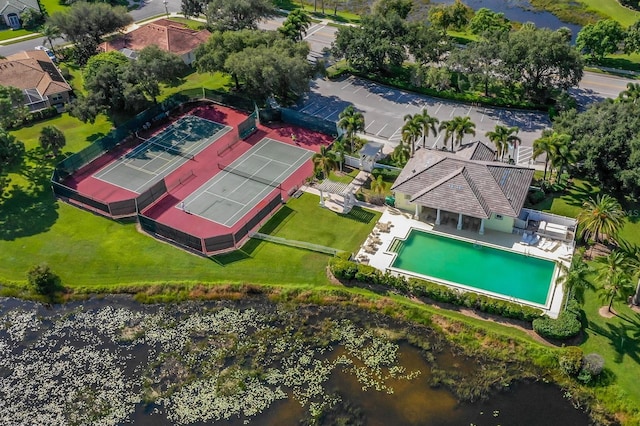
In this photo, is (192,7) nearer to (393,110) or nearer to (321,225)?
(393,110)

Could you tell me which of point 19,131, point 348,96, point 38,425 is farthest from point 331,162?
point 19,131

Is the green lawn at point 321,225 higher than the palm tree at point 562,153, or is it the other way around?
the palm tree at point 562,153

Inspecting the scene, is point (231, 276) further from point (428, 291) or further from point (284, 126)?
point (284, 126)

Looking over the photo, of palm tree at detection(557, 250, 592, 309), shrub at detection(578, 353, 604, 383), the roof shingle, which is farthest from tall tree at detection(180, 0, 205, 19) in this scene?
shrub at detection(578, 353, 604, 383)

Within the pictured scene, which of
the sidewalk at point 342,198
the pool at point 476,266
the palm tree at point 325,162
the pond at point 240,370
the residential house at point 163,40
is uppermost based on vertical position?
the residential house at point 163,40

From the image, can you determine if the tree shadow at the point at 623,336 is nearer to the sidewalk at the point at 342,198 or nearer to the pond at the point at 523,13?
the sidewalk at the point at 342,198

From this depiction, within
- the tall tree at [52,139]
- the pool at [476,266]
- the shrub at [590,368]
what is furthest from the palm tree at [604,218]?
the tall tree at [52,139]

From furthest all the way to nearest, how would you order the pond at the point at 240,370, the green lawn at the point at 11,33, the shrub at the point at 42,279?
the green lawn at the point at 11,33 → the shrub at the point at 42,279 → the pond at the point at 240,370
